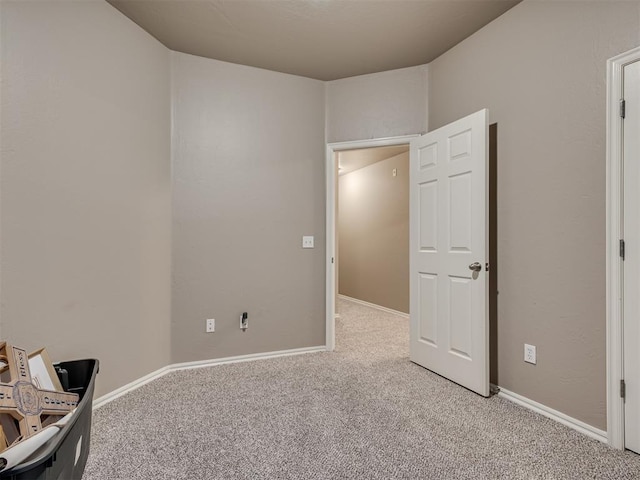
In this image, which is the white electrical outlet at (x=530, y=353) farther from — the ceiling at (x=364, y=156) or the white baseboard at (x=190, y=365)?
the ceiling at (x=364, y=156)

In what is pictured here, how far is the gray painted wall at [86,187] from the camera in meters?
1.76

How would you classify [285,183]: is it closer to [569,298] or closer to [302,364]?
[302,364]

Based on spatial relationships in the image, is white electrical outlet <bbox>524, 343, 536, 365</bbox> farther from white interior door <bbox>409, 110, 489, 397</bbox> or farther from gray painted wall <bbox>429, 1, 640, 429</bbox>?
white interior door <bbox>409, 110, 489, 397</bbox>

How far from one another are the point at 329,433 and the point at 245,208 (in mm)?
1929

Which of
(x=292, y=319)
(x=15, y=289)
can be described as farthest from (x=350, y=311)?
(x=15, y=289)

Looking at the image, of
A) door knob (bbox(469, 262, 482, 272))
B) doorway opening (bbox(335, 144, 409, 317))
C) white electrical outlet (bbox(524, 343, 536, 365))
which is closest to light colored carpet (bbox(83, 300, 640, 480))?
white electrical outlet (bbox(524, 343, 536, 365))

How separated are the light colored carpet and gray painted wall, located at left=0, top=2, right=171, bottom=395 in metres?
0.50

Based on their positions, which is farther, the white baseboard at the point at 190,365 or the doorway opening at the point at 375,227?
the doorway opening at the point at 375,227

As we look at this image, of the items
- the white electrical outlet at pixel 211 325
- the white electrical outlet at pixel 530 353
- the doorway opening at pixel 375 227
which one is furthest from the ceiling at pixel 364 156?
the white electrical outlet at pixel 530 353

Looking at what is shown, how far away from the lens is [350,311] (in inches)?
210

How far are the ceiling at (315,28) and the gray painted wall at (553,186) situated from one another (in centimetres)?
35

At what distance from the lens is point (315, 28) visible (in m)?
2.47

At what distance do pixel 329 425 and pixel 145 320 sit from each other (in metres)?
1.58

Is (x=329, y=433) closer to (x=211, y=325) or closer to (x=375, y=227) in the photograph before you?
(x=211, y=325)
